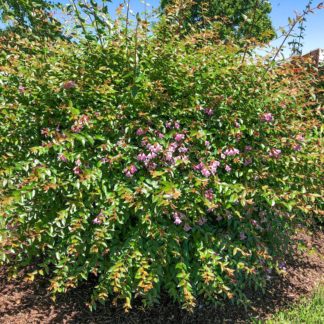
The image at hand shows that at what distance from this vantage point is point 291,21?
9.84 ft

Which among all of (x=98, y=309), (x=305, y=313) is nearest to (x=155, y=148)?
(x=98, y=309)

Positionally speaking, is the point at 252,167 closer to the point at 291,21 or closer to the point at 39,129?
the point at 291,21

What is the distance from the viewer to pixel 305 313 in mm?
3521

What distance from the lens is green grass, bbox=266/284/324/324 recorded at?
11.1ft

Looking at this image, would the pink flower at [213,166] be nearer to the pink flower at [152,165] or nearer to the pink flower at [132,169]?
the pink flower at [152,165]

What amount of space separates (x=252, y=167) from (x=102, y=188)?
3.97ft

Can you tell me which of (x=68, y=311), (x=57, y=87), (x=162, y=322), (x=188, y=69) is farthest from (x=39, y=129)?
(x=162, y=322)

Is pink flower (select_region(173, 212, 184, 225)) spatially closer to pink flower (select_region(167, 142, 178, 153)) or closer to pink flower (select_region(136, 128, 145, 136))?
pink flower (select_region(167, 142, 178, 153))

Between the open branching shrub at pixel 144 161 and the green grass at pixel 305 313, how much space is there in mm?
484

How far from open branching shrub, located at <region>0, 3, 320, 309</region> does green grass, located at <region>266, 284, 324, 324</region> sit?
0.48m

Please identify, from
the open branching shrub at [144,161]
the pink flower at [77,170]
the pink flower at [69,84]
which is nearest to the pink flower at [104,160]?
the open branching shrub at [144,161]

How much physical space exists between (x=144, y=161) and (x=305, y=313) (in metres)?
1.97

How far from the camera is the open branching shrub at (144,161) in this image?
287 cm

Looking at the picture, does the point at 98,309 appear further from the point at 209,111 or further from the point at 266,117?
the point at 266,117
